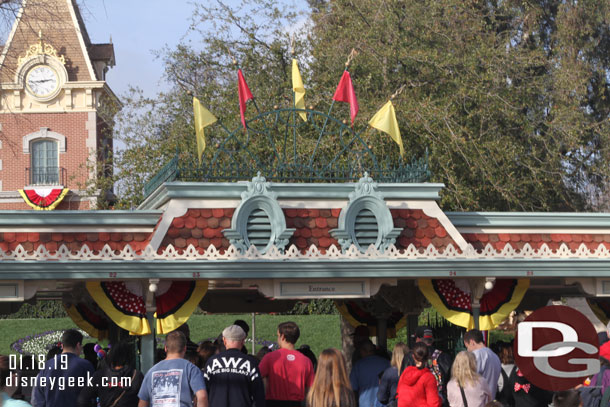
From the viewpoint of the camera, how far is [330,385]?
723cm

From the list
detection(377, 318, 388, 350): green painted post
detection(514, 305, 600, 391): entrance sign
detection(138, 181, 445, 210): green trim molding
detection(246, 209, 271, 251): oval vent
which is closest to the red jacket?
detection(246, 209, 271, 251): oval vent

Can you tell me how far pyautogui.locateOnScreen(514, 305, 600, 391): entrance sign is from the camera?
4.09 m

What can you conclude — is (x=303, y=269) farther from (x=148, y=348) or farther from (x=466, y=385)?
(x=466, y=385)

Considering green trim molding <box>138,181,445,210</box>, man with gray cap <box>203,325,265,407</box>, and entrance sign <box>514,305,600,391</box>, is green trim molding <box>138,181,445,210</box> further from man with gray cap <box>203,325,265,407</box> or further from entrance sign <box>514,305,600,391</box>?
entrance sign <box>514,305,600,391</box>

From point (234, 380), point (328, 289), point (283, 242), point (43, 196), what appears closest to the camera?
point (234, 380)

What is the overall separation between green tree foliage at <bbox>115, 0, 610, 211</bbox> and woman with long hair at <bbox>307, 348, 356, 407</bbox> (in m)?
11.0

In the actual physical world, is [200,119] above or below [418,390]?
above

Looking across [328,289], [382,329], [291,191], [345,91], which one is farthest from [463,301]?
[382,329]

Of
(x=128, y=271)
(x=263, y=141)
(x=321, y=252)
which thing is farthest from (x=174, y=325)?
(x=263, y=141)

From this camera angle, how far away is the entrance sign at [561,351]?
4.09m

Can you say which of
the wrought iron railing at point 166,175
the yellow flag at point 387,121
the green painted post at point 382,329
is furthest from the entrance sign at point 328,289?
the green painted post at point 382,329

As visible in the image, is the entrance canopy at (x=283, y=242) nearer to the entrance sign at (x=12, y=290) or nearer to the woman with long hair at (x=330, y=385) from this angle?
the entrance sign at (x=12, y=290)

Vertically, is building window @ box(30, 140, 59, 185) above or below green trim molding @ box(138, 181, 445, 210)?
above

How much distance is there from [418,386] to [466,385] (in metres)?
0.54
